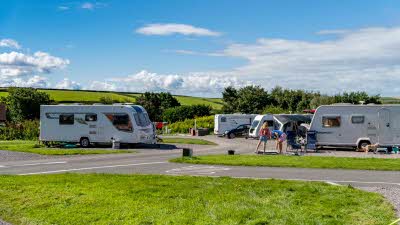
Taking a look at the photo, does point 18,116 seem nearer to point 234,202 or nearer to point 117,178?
point 117,178

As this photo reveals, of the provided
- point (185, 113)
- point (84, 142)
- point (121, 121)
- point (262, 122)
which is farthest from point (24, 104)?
point (121, 121)

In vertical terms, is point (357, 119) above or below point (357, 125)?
above

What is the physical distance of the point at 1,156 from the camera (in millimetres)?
23469

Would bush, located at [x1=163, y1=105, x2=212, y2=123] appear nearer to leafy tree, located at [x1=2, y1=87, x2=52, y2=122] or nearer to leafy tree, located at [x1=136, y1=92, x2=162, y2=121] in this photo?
leafy tree, located at [x1=136, y1=92, x2=162, y2=121]

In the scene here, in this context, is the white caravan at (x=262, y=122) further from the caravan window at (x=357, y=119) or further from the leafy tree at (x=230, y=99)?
the leafy tree at (x=230, y=99)

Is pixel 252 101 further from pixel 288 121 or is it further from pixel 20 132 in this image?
pixel 20 132

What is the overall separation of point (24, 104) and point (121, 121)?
47.0 metres

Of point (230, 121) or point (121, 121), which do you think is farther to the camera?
point (230, 121)

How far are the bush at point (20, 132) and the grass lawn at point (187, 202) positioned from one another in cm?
2816

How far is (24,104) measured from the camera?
238ft

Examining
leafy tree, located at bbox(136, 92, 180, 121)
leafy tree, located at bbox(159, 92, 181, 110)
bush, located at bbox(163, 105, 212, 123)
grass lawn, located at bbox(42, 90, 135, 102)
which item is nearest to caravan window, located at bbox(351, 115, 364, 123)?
bush, located at bbox(163, 105, 212, 123)

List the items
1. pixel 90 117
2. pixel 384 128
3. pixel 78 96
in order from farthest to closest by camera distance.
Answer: pixel 78 96 → pixel 90 117 → pixel 384 128

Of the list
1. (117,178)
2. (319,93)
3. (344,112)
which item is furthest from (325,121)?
(319,93)

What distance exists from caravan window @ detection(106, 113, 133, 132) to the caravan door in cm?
1431
